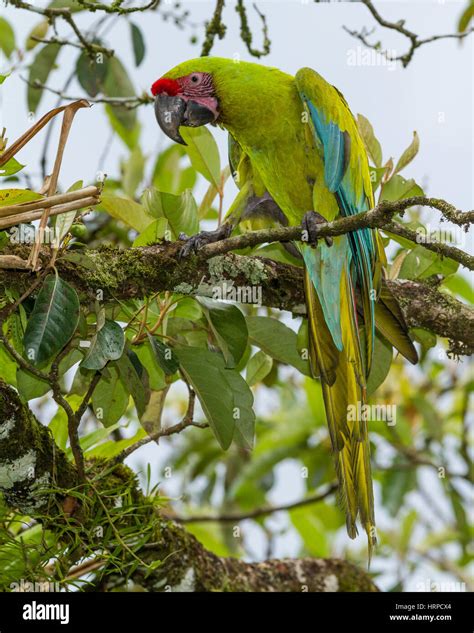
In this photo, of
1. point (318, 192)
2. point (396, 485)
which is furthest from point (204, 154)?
point (396, 485)

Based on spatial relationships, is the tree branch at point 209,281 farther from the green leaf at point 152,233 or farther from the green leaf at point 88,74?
the green leaf at point 88,74

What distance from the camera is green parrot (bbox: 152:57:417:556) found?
92.2 inches

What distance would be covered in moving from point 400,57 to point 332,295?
97 centimetres

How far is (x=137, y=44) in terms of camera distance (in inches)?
129

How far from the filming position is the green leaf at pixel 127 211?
2154mm

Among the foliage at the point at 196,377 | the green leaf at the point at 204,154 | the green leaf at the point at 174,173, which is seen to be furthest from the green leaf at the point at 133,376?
the green leaf at the point at 174,173

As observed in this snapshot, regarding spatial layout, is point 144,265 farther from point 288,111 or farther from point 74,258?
point 288,111

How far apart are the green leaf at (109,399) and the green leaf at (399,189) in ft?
3.23

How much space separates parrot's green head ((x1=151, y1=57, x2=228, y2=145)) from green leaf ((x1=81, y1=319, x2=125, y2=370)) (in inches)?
41.2

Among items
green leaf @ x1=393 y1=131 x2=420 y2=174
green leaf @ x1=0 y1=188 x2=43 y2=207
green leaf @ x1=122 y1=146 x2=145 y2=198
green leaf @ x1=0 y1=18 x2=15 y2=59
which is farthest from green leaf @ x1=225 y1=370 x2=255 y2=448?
green leaf @ x1=0 y1=18 x2=15 y2=59

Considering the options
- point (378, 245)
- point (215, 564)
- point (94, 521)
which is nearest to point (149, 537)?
point (94, 521)

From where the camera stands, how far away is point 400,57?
2.78 meters

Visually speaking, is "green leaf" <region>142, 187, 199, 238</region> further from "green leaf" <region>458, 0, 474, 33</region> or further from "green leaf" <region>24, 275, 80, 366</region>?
"green leaf" <region>458, 0, 474, 33</region>

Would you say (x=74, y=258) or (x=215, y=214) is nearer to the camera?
(x=74, y=258)
